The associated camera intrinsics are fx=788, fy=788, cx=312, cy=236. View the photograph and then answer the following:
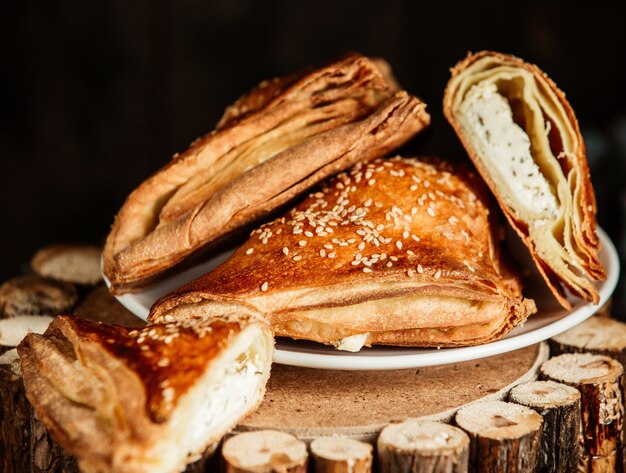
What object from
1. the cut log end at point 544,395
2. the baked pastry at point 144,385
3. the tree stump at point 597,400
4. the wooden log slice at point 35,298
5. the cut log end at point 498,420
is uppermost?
the baked pastry at point 144,385

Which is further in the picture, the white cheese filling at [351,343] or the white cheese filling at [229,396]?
the white cheese filling at [351,343]

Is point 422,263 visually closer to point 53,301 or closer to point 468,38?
point 53,301

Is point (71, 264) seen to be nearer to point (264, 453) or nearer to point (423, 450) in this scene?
point (264, 453)

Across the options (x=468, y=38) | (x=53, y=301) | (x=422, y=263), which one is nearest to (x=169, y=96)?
(x=468, y=38)

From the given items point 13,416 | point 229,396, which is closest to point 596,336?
point 229,396

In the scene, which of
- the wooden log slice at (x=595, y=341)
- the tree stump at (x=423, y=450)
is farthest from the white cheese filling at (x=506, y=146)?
the tree stump at (x=423, y=450)

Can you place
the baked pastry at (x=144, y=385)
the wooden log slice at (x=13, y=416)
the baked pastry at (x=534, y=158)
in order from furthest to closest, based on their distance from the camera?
the baked pastry at (x=534, y=158) → the wooden log slice at (x=13, y=416) → the baked pastry at (x=144, y=385)

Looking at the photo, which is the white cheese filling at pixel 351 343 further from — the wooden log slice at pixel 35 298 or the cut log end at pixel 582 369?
the wooden log slice at pixel 35 298
